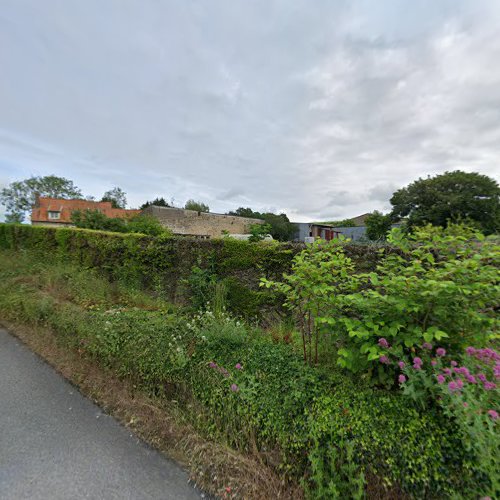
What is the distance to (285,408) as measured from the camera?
6.16ft

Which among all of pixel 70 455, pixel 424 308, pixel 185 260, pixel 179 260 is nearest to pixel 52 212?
pixel 179 260

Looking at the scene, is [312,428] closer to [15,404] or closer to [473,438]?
[473,438]

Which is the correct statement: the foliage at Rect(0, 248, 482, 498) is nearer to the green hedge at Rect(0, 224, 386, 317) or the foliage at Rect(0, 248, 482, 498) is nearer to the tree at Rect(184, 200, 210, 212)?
the green hedge at Rect(0, 224, 386, 317)

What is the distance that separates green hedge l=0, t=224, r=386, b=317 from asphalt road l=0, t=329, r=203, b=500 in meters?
2.39

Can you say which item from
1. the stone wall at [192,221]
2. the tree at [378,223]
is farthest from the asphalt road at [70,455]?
the tree at [378,223]

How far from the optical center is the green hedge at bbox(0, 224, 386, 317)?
419cm

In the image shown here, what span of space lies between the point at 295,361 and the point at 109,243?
582 cm

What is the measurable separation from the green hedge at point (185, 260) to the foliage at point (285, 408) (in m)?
1.08

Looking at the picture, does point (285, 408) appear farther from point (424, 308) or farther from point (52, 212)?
point (52, 212)

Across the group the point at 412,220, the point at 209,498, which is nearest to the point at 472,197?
the point at 412,220

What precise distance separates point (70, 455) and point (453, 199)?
108 feet

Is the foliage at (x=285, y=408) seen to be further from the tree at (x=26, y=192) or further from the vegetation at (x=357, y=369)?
the tree at (x=26, y=192)

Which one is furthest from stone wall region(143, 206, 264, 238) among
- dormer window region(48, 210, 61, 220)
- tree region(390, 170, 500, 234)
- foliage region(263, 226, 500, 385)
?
dormer window region(48, 210, 61, 220)

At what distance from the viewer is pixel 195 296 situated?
453 centimetres
